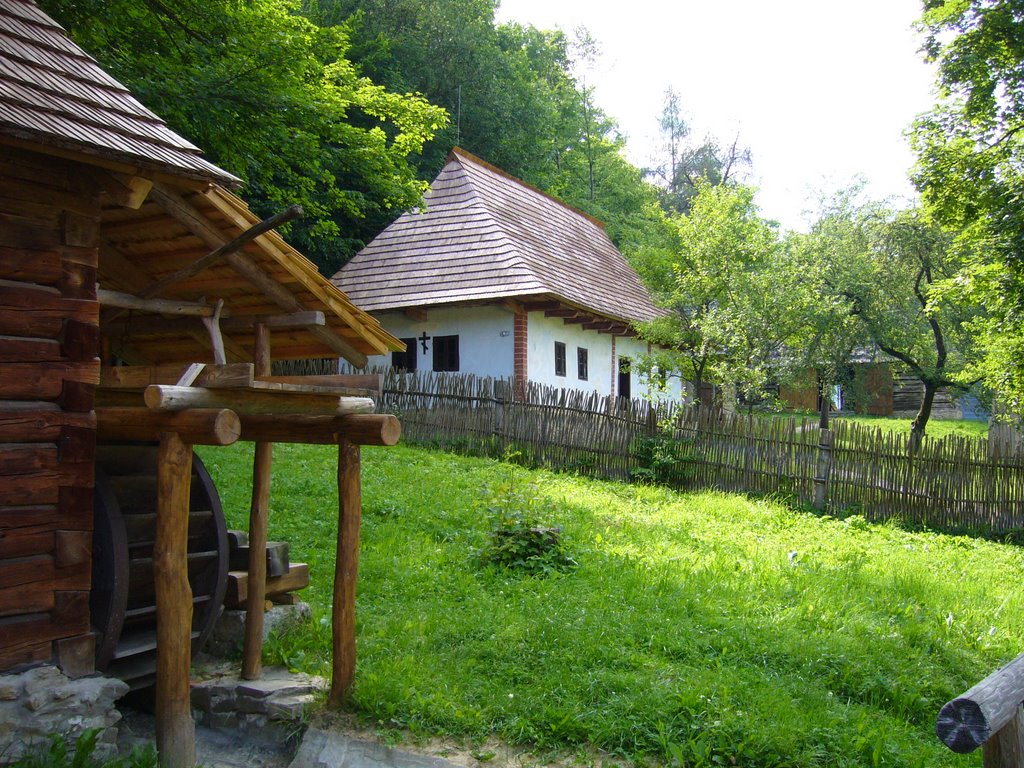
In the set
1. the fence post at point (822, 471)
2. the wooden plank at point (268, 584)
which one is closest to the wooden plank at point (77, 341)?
the wooden plank at point (268, 584)

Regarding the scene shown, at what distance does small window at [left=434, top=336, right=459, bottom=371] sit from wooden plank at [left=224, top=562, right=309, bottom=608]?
1173 centimetres

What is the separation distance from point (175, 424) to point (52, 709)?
1.65m

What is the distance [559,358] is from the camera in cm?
1927

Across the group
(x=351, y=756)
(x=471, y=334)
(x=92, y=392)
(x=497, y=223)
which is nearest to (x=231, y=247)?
(x=92, y=392)

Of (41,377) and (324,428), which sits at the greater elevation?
(41,377)

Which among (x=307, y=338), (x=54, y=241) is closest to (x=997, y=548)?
(x=307, y=338)

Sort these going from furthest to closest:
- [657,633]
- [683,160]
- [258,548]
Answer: [683,160]
[657,633]
[258,548]

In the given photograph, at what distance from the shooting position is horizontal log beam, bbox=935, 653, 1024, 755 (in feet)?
9.52

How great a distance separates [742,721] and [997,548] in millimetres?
8623

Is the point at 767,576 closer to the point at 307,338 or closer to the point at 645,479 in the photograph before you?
the point at 307,338

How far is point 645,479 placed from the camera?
1404 cm

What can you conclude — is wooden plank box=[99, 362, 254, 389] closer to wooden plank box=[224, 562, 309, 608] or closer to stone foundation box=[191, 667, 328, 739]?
wooden plank box=[224, 562, 309, 608]

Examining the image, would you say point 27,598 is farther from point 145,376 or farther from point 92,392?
point 145,376

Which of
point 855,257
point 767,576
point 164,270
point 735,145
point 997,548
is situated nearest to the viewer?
point 164,270
